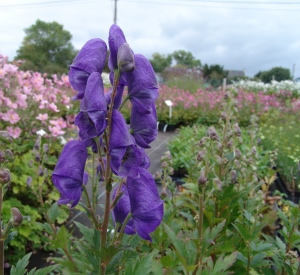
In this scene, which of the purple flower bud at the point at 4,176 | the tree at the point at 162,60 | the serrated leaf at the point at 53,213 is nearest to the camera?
the purple flower bud at the point at 4,176

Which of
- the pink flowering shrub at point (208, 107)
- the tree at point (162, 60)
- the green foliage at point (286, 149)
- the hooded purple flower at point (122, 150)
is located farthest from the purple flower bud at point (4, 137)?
the tree at point (162, 60)

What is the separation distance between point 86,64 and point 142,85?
18 cm

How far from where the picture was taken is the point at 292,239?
1.95m

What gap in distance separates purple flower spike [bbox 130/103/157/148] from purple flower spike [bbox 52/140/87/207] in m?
0.16

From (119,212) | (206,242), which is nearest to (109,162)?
(119,212)

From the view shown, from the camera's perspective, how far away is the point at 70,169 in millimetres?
1026

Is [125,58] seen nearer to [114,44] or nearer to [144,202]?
[114,44]

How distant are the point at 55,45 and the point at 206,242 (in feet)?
192

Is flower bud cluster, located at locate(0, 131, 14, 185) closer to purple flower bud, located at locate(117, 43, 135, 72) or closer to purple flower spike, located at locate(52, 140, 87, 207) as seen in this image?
purple flower spike, located at locate(52, 140, 87, 207)

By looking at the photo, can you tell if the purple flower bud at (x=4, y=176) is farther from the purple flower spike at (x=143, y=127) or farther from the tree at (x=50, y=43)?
the tree at (x=50, y=43)

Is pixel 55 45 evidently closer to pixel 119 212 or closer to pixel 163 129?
pixel 163 129

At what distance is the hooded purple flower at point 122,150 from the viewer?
0.96m

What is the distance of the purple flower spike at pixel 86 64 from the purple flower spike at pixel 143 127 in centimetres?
17

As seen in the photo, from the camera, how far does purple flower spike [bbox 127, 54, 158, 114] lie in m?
1.03
